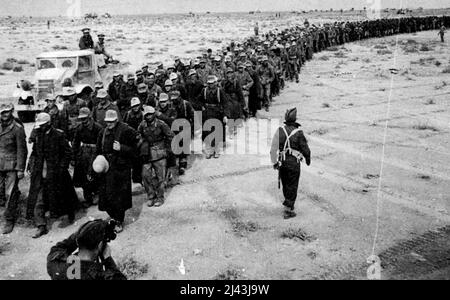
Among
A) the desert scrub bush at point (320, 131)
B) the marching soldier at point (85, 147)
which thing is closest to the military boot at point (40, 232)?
the marching soldier at point (85, 147)

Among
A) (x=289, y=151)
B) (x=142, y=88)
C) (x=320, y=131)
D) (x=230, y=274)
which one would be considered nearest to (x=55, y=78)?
(x=142, y=88)

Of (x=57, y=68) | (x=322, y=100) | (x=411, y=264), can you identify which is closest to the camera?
(x=411, y=264)

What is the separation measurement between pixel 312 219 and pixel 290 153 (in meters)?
1.17

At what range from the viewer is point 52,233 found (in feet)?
22.6

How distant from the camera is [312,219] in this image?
7.20m

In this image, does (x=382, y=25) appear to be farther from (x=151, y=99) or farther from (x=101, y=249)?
(x=101, y=249)

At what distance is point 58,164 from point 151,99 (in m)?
3.38

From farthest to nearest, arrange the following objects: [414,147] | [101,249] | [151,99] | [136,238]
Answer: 1. [414,147]
2. [151,99]
3. [136,238]
4. [101,249]

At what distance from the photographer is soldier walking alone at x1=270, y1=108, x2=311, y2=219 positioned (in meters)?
6.93

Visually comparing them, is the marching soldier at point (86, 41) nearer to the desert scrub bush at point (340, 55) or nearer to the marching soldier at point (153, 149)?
the marching soldier at point (153, 149)

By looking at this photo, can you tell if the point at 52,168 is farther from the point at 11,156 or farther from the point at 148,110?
the point at 148,110

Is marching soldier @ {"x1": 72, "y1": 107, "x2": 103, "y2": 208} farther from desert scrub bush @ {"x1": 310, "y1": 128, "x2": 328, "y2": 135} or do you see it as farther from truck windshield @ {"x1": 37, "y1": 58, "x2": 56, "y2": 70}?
truck windshield @ {"x1": 37, "y1": 58, "x2": 56, "y2": 70}

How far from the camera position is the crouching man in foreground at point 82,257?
12.3 feet

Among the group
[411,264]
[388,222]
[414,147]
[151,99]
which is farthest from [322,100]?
[411,264]
